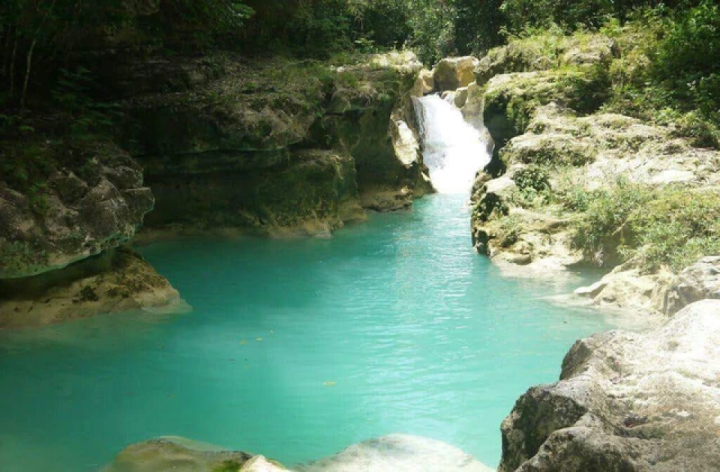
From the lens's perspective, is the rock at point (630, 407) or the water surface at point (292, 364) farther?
the water surface at point (292, 364)

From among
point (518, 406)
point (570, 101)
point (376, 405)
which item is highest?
point (570, 101)

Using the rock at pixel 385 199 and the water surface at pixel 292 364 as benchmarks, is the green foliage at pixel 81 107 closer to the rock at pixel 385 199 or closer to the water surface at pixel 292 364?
the water surface at pixel 292 364

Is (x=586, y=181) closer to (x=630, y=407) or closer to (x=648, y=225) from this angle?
(x=648, y=225)

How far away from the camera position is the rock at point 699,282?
5.77 meters

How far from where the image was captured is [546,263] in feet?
33.0

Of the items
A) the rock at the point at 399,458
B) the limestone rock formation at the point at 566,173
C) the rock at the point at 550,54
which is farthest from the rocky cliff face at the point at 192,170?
the rock at the point at 399,458

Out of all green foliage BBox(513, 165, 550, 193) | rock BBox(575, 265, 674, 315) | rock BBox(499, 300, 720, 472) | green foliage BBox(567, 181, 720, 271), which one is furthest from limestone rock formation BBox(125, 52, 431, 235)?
rock BBox(499, 300, 720, 472)

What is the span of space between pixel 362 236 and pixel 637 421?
10.9 metres

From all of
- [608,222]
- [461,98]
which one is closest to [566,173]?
[608,222]

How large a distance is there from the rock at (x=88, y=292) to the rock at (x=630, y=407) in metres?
6.19

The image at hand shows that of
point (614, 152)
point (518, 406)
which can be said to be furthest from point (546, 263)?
point (518, 406)

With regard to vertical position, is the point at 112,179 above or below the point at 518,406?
above

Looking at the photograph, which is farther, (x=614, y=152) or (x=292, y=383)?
(x=614, y=152)

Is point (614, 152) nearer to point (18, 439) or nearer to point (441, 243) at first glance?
point (441, 243)
